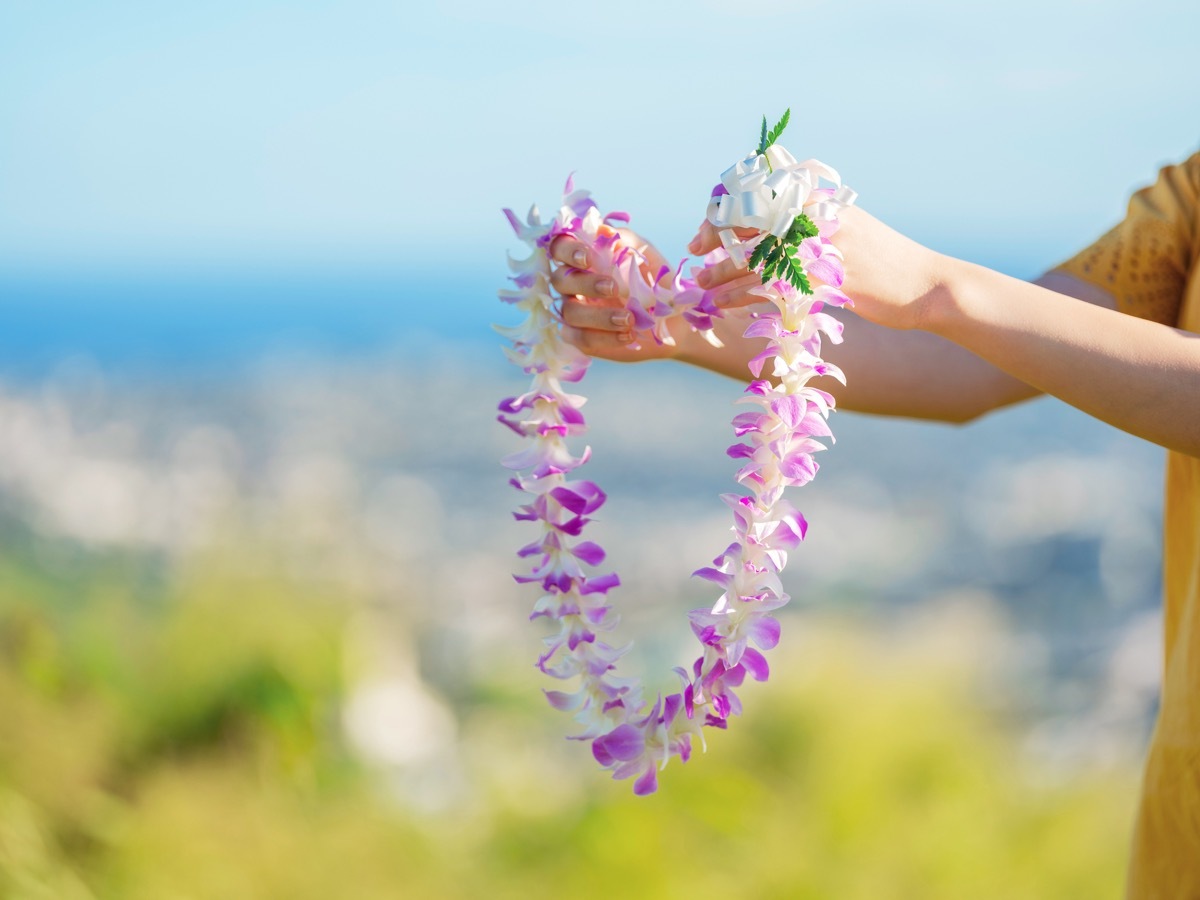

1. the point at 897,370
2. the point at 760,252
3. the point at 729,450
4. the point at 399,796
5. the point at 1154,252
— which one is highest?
the point at 1154,252

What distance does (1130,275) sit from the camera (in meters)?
1.23

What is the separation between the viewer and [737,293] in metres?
0.95

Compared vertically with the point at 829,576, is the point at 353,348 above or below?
above

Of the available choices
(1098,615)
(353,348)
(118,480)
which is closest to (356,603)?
(118,480)

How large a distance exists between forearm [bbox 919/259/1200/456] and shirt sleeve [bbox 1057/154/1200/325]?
1.06 ft

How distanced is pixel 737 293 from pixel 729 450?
0.44 ft

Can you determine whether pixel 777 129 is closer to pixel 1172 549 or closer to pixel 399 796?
pixel 1172 549

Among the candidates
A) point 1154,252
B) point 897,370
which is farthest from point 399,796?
point 1154,252

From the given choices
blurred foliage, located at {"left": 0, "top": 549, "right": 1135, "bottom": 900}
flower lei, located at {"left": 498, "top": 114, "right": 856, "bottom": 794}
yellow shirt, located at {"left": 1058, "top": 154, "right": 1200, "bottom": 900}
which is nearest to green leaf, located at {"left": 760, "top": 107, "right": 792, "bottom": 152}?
flower lei, located at {"left": 498, "top": 114, "right": 856, "bottom": 794}

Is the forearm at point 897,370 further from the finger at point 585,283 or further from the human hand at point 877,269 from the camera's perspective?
the human hand at point 877,269

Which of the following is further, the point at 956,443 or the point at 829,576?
the point at 956,443

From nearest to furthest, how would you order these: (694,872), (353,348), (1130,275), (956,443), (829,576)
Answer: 1. (1130,275)
2. (694,872)
3. (829,576)
4. (956,443)
5. (353,348)

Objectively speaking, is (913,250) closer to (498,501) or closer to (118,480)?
(118,480)

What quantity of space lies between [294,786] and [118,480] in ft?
22.4
